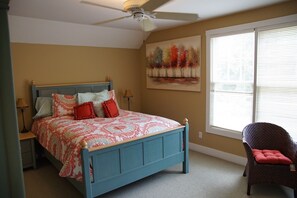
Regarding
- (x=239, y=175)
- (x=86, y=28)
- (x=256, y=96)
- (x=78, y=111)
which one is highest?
(x=86, y=28)

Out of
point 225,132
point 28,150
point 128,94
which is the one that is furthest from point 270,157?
point 28,150

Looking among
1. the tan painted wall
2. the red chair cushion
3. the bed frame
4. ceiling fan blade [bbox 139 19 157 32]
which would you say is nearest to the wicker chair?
the red chair cushion

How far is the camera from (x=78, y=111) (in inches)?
142

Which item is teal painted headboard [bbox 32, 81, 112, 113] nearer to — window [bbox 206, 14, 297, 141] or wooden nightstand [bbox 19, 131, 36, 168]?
wooden nightstand [bbox 19, 131, 36, 168]

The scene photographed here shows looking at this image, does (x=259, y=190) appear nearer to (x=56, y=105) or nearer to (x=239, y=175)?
(x=239, y=175)

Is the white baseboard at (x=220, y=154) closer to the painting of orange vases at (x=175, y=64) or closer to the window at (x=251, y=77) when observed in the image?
the window at (x=251, y=77)

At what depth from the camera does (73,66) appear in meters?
4.30

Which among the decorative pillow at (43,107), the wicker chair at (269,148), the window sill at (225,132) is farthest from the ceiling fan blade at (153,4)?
the decorative pillow at (43,107)

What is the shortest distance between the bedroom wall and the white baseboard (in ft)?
0.19

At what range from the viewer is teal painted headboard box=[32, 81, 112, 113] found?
3846 mm

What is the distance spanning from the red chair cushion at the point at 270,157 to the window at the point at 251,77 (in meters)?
0.48

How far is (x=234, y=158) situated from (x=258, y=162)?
3.41 feet

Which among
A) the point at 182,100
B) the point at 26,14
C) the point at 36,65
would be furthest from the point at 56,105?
the point at 182,100

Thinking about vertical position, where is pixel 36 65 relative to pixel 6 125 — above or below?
above
